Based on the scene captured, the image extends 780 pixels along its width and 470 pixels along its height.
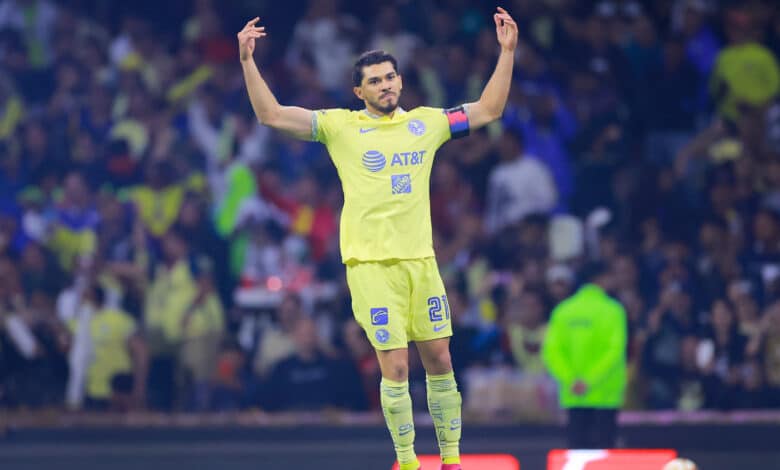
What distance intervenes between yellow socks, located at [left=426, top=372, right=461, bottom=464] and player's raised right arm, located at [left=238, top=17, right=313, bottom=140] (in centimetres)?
148

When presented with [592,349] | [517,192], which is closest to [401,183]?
[592,349]

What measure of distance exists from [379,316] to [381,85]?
1.19 meters

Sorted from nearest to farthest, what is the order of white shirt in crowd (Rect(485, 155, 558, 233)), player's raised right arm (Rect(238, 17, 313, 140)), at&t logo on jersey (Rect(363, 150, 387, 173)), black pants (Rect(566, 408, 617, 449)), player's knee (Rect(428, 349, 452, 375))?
player's raised right arm (Rect(238, 17, 313, 140)) → at&t logo on jersey (Rect(363, 150, 387, 173)) → player's knee (Rect(428, 349, 452, 375)) → black pants (Rect(566, 408, 617, 449)) → white shirt in crowd (Rect(485, 155, 558, 233))

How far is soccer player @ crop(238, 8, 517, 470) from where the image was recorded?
7.77m

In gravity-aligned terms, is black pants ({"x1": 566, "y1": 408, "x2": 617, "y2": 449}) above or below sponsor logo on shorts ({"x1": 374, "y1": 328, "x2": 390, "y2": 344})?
below

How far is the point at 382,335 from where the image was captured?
7750 millimetres

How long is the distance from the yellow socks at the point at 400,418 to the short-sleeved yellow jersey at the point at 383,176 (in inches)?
26.9

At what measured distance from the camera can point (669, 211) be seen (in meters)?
14.2

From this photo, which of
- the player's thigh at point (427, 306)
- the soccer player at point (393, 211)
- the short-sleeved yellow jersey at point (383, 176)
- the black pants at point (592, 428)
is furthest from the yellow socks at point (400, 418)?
the black pants at point (592, 428)

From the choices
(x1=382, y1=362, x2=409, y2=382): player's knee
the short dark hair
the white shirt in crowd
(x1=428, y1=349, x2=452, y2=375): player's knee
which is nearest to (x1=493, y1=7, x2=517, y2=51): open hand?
the short dark hair

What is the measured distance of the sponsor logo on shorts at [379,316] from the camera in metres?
7.74

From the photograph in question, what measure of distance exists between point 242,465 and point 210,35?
5749mm

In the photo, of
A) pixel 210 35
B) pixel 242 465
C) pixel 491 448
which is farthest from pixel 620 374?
pixel 210 35

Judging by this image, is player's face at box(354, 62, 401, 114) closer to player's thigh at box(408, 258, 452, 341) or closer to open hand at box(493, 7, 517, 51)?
open hand at box(493, 7, 517, 51)
